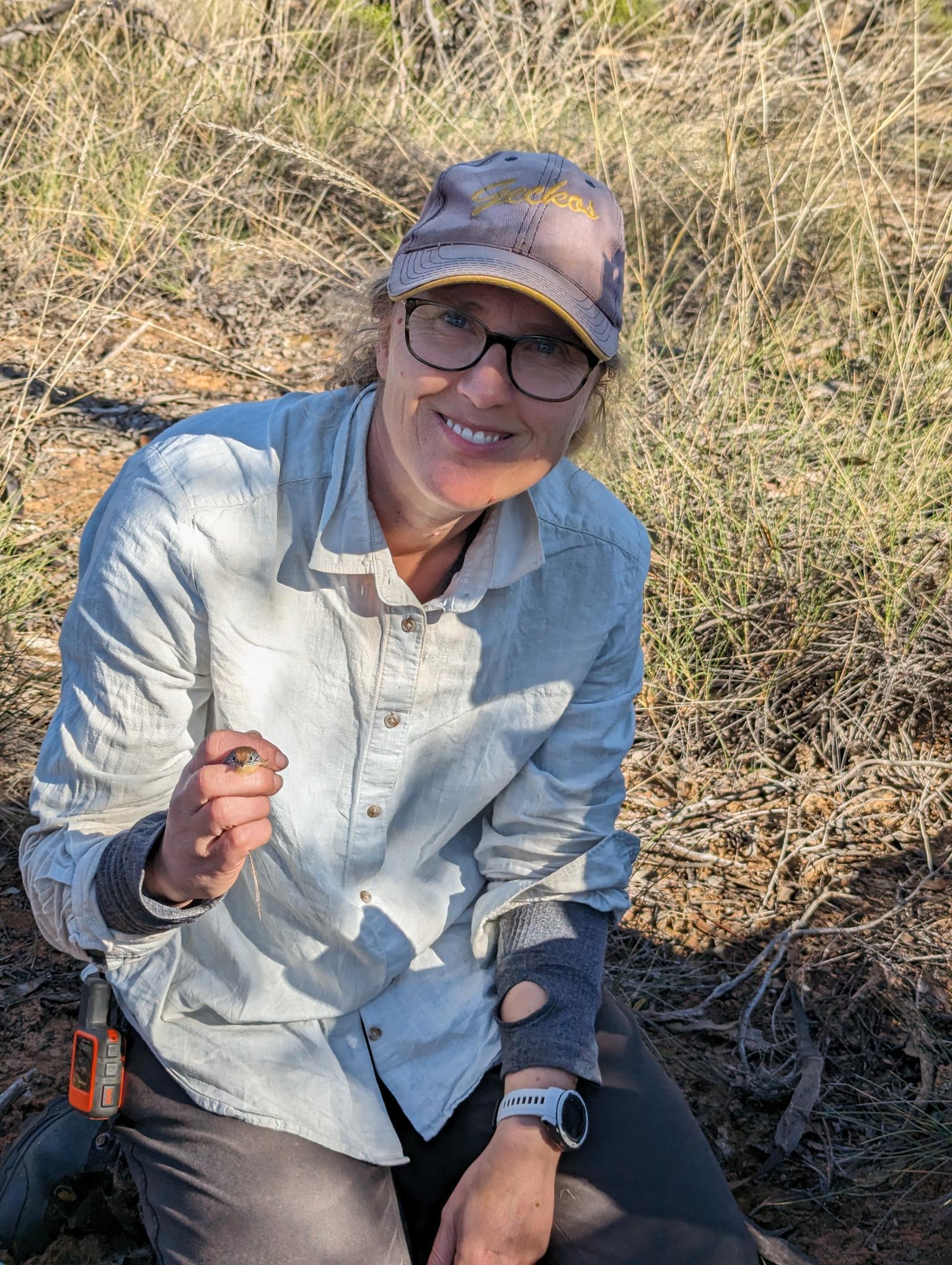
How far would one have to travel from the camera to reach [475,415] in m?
1.52

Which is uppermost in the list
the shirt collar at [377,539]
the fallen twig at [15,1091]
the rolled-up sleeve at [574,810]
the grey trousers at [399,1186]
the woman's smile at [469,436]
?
the woman's smile at [469,436]

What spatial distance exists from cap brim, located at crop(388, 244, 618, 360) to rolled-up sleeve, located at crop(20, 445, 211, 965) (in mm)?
413

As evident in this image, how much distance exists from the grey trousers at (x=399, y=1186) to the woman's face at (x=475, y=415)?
0.88 meters

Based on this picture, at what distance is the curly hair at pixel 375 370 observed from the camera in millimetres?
1764

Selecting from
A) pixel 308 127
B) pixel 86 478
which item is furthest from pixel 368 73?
pixel 86 478

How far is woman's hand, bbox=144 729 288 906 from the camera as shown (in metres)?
1.27

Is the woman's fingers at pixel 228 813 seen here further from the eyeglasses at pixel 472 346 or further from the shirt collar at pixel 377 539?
the eyeglasses at pixel 472 346

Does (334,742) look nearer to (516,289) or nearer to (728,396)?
(516,289)

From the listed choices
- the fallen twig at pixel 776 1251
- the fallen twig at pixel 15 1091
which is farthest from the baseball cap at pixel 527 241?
the fallen twig at pixel 15 1091

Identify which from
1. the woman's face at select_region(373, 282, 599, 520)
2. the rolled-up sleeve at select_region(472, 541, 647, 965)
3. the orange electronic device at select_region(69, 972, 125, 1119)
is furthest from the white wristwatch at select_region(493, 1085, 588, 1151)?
the woman's face at select_region(373, 282, 599, 520)

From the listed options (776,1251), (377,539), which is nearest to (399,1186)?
(776,1251)

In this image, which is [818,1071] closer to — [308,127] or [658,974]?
[658,974]

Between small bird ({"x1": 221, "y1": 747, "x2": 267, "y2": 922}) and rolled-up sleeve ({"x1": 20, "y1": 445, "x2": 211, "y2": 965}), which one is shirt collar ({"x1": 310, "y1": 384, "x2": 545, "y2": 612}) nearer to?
rolled-up sleeve ({"x1": 20, "y1": 445, "x2": 211, "y2": 965})

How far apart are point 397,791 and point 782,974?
1249 millimetres
